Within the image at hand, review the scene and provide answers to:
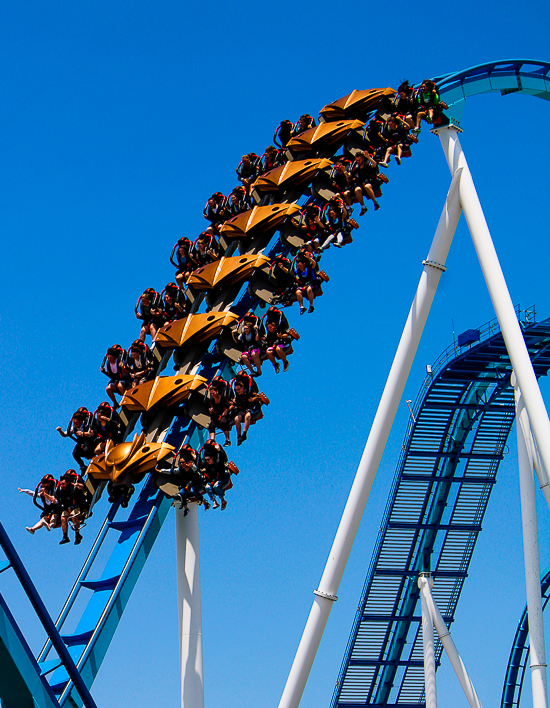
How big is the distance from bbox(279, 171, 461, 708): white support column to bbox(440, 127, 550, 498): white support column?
1.02 feet

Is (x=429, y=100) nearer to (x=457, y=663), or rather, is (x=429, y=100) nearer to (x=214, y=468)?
(x=214, y=468)

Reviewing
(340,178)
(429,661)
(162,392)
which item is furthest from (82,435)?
(429,661)

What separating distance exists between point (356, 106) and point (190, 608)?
6.18 m

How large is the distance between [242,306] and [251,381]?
4.39 ft

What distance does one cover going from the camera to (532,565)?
1047cm

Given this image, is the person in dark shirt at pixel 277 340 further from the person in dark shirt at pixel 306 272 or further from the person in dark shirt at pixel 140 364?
the person in dark shirt at pixel 140 364

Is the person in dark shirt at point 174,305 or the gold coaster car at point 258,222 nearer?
the person in dark shirt at point 174,305

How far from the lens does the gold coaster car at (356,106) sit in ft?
34.5

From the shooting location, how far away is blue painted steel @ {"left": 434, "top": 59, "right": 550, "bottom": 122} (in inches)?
415

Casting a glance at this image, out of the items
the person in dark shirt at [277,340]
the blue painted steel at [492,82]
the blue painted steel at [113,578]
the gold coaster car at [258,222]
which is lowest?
the blue painted steel at [113,578]

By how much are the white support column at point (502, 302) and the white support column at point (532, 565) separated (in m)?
2.52

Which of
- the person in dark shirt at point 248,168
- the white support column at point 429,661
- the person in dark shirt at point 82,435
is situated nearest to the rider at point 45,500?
the person in dark shirt at point 82,435

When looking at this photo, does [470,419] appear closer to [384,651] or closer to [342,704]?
[384,651]

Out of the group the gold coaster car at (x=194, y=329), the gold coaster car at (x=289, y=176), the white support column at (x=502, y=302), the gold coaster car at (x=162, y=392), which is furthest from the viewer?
the gold coaster car at (x=289, y=176)
